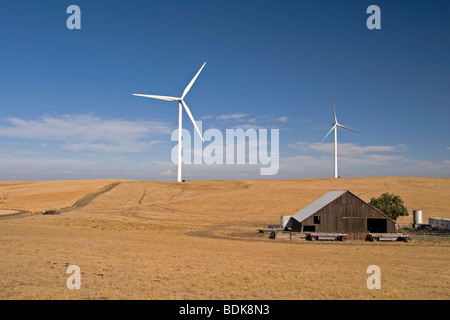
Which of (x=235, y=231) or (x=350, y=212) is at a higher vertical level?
(x=350, y=212)

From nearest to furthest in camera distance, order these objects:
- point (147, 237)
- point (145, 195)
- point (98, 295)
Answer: point (98, 295) → point (147, 237) → point (145, 195)

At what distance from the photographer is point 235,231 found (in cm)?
4216

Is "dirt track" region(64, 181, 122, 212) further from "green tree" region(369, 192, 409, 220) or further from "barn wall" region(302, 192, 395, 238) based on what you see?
"green tree" region(369, 192, 409, 220)

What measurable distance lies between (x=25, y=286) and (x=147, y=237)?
2078 cm

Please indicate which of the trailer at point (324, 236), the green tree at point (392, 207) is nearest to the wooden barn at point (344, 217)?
the trailer at point (324, 236)

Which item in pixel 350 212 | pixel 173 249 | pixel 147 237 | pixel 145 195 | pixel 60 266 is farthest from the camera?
pixel 145 195

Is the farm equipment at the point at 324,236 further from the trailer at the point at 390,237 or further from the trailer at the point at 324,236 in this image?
the trailer at the point at 390,237

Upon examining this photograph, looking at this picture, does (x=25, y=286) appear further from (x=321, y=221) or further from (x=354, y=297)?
(x=321, y=221)

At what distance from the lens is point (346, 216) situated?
127 feet

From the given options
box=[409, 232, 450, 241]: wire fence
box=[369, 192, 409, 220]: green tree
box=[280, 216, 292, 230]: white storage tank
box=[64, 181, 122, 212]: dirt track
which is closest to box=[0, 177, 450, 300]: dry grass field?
box=[409, 232, 450, 241]: wire fence

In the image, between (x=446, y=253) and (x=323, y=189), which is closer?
(x=446, y=253)

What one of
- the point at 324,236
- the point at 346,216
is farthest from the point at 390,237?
the point at 324,236

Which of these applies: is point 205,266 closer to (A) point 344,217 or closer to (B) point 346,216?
(A) point 344,217

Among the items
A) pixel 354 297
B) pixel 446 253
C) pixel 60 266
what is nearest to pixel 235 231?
pixel 446 253
